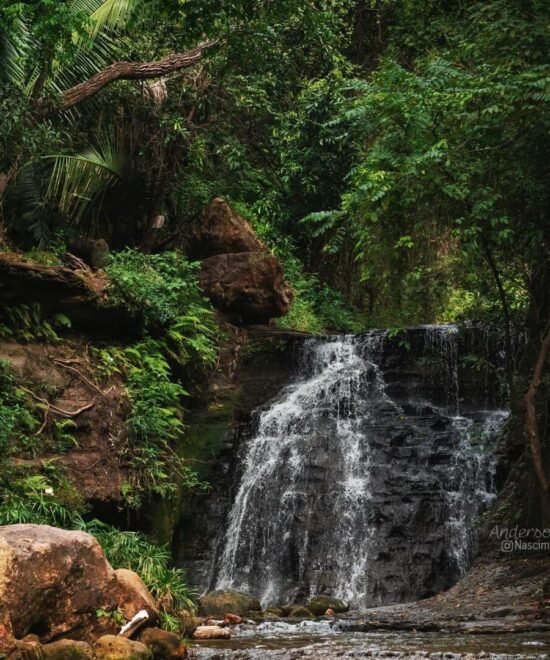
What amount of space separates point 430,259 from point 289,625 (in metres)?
8.97

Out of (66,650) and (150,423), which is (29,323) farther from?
(66,650)

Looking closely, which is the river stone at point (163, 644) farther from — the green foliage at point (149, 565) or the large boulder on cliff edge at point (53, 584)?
the green foliage at point (149, 565)

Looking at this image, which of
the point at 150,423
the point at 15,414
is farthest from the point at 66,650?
the point at 150,423

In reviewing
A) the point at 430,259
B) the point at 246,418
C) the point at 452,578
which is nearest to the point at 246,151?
the point at 430,259

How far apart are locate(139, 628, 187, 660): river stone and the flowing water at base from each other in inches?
8.2

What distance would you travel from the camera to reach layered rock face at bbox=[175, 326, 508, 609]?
1269cm

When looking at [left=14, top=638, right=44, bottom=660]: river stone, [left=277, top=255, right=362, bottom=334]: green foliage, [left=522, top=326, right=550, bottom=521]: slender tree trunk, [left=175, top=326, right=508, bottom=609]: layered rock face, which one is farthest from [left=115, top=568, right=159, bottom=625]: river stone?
[left=277, top=255, right=362, bottom=334]: green foliage

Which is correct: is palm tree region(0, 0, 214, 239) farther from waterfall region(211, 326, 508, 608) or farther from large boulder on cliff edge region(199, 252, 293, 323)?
waterfall region(211, 326, 508, 608)

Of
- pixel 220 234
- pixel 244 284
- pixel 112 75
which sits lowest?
pixel 244 284

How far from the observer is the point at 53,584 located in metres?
7.09

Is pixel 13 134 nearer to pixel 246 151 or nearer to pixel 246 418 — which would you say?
pixel 246 418

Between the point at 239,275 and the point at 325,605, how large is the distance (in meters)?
9.22

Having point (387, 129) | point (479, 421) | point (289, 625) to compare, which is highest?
point (387, 129)

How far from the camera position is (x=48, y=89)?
13195 millimetres
